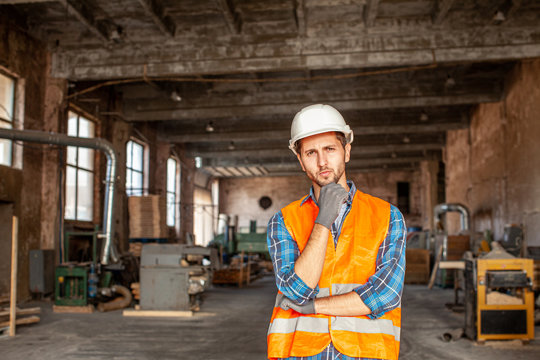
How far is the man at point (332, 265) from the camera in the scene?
67.1 inches

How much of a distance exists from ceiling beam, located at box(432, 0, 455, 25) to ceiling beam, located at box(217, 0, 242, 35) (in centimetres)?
358

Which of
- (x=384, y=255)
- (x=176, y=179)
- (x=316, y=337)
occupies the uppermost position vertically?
(x=176, y=179)

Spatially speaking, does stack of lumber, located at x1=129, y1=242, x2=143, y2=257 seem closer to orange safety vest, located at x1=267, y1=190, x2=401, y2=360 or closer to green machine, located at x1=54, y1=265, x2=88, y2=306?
green machine, located at x1=54, y1=265, x2=88, y2=306

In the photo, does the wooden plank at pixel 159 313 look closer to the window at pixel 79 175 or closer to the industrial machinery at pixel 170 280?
the industrial machinery at pixel 170 280

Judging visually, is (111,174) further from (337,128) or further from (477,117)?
(477,117)

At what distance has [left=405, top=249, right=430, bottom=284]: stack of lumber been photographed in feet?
51.2

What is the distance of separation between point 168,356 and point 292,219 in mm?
4508

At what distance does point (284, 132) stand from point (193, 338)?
1132 centimetres

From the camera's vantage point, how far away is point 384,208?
186 cm

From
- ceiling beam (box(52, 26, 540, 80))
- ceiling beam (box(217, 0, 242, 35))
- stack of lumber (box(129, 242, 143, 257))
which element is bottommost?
stack of lumber (box(129, 242, 143, 257))

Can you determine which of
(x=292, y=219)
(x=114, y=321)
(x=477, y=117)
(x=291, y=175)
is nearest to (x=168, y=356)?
(x=114, y=321)

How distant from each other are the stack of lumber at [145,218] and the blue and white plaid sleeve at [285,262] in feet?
42.9

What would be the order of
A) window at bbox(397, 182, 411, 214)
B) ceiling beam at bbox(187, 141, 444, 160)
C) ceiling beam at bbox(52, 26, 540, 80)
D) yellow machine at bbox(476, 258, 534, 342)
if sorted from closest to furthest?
yellow machine at bbox(476, 258, 534, 342), ceiling beam at bbox(52, 26, 540, 80), ceiling beam at bbox(187, 141, 444, 160), window at bbox(397, 182, 411, 214)

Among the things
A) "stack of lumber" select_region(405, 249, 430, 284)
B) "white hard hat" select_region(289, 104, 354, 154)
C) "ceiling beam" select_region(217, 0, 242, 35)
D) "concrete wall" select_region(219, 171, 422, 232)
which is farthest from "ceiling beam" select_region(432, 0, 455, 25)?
"concrete wall" select_region(219, 171, 422, 232)
